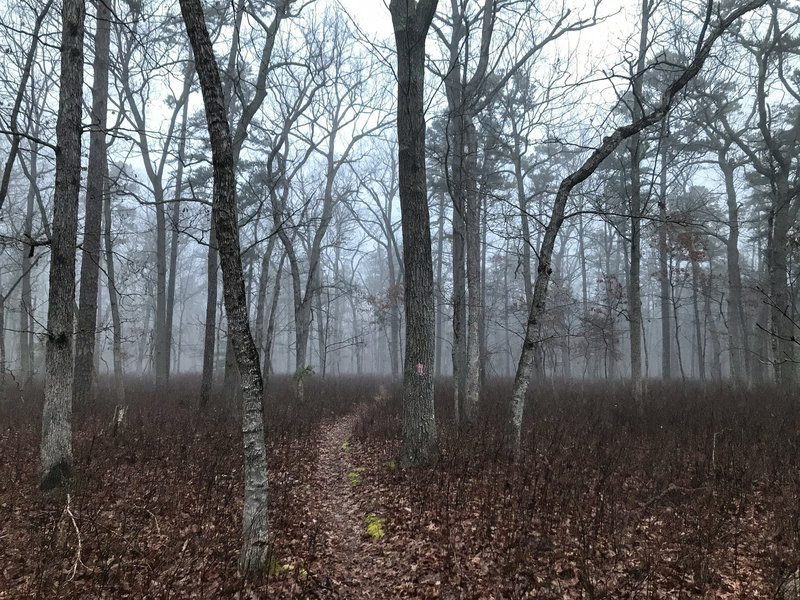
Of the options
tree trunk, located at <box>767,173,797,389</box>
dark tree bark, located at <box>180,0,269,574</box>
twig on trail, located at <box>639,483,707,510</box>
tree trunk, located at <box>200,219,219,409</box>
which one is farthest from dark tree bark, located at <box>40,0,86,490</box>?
tree trunk, located at <box>767,173,797,389</box>

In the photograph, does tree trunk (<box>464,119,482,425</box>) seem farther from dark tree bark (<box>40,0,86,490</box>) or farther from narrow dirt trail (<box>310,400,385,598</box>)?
dark tree bark (<box>40,0,86,490</box>)

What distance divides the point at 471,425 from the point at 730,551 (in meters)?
4.79

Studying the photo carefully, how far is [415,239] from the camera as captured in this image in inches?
246

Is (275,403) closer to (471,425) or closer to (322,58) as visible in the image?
(471,425)

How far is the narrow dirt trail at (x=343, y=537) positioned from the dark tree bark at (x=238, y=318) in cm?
66

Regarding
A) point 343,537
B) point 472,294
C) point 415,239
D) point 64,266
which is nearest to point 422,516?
point 343,537

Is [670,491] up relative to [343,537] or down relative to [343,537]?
up

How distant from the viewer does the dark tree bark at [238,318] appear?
3.72 m

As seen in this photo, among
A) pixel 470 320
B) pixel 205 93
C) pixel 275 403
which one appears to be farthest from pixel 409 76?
pixel 275 403

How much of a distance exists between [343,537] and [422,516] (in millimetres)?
882

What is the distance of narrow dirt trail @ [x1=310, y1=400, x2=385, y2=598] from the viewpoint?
12.4 ft

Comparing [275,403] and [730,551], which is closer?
[730,551]

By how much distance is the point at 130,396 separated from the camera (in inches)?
493

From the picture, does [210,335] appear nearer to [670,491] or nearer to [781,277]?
[670,491]
